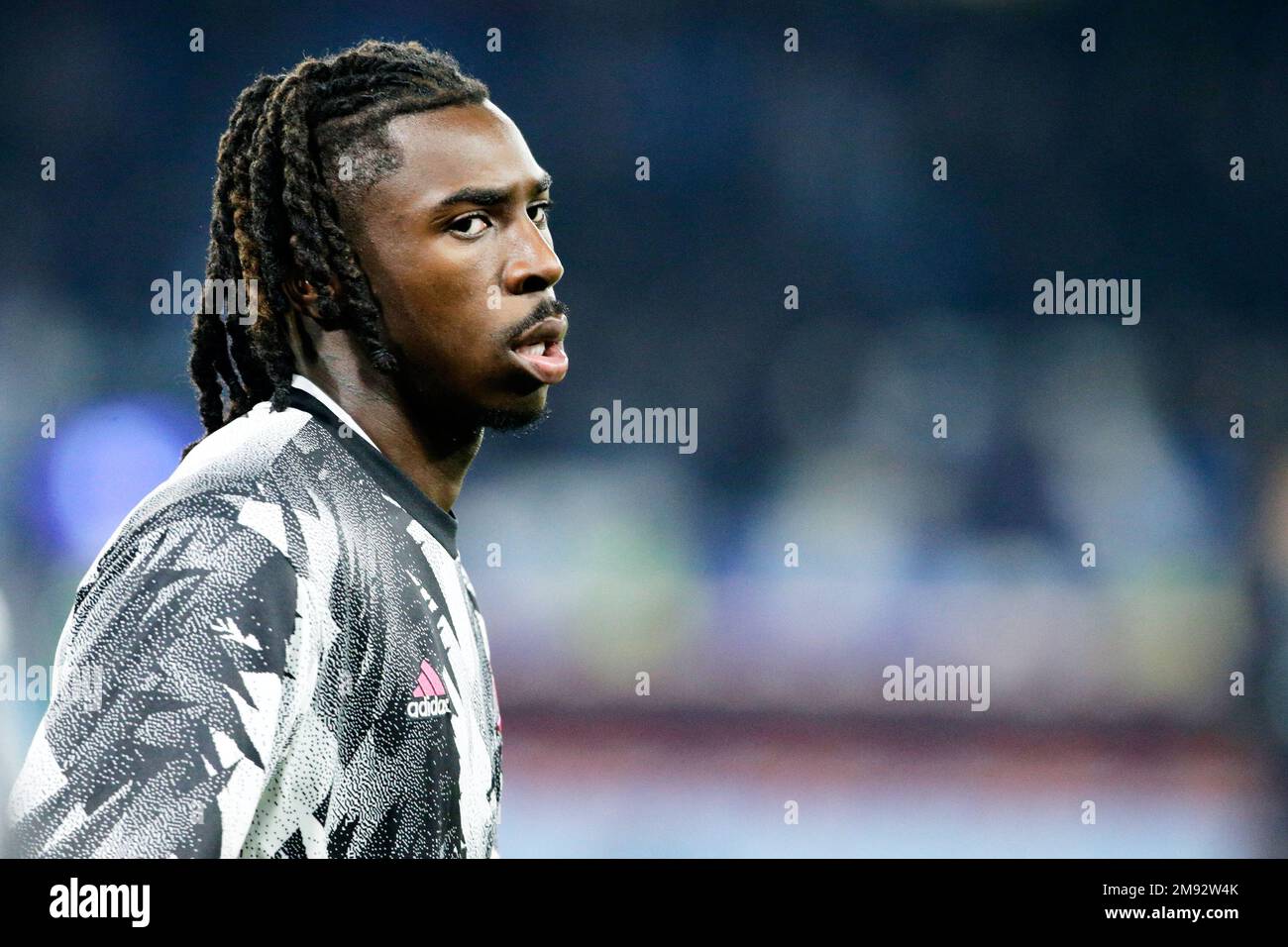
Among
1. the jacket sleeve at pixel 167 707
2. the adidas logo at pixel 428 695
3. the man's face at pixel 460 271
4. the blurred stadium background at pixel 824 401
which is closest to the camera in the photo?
the jacket sleeve at pixel 167 707

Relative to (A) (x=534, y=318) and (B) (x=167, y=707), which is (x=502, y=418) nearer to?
(A) (x=534, y=318)

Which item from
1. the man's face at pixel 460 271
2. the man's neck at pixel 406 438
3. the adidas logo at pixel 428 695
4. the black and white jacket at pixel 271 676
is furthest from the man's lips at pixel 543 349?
the adidas logo at pixel 428 695

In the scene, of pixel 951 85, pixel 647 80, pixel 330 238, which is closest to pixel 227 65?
pixel 647 80

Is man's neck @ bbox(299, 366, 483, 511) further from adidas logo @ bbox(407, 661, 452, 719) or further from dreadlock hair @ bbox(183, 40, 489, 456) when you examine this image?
adidas logo @ bbox(407, 661, 452, 719)

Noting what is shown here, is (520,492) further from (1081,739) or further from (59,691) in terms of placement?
(59,691)

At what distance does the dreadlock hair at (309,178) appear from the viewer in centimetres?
207

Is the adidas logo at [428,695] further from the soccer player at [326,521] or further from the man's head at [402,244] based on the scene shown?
the man's head at [402,244]

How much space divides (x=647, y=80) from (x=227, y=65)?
6.64ft

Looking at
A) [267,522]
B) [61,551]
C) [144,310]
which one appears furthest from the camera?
[144,310]

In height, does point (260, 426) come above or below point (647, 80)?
below

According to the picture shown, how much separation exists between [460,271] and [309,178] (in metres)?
0.31

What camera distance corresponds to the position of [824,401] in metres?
6.36

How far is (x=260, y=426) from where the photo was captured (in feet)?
6.27

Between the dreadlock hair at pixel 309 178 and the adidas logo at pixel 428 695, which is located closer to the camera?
the adidas logo at pixel 428 695
